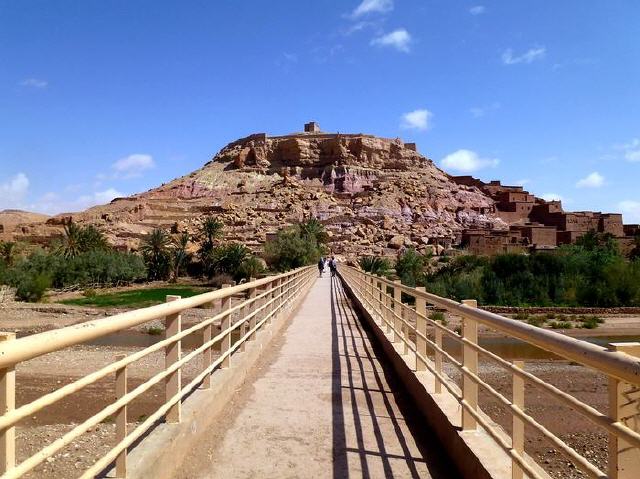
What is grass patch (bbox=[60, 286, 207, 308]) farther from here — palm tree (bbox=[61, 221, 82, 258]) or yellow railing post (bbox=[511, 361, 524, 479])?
yellow railing post (bbox=[511, 361, 524, 479])

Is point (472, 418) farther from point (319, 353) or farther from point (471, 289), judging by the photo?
point (471, 289)

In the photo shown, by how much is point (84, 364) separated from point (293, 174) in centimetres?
11170

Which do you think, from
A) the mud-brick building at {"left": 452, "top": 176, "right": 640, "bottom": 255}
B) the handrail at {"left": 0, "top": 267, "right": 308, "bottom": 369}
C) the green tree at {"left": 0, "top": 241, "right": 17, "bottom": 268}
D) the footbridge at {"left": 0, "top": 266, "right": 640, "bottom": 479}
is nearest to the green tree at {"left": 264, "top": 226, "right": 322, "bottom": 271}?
the mud-brick building at {"left": 452, "top": 176, "right": 640, "bottom": 255}

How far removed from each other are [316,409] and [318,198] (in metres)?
103

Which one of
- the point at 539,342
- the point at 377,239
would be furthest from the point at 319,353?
the point at 377,239

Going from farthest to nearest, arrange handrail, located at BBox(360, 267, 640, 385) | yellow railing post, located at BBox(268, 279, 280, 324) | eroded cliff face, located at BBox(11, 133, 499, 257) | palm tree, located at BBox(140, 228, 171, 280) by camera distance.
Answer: eroded cliff face, located at BBox(11, 133, 499, 257)
palm tree, located at BBox(140, 228, 171, 280)
yellow railing post, located at BBox(268, 279, 280, 324)
handrail, located at BBox(360, 267, 640, 385)

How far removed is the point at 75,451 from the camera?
338 inches

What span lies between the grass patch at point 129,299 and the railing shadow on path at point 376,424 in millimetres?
32343

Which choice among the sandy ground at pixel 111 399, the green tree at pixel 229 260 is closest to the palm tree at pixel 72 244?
the green tree at pixel 229 260

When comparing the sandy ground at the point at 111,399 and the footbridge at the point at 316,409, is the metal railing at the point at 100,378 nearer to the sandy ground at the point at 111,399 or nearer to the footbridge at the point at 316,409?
the footbridge at the point at 316,409

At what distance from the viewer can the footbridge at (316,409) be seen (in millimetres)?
2469

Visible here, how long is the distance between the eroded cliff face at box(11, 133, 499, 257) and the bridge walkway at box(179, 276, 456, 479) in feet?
236

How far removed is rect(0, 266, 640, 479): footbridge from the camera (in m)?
2.47

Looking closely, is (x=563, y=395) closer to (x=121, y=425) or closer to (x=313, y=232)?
(x=121, y=425)
